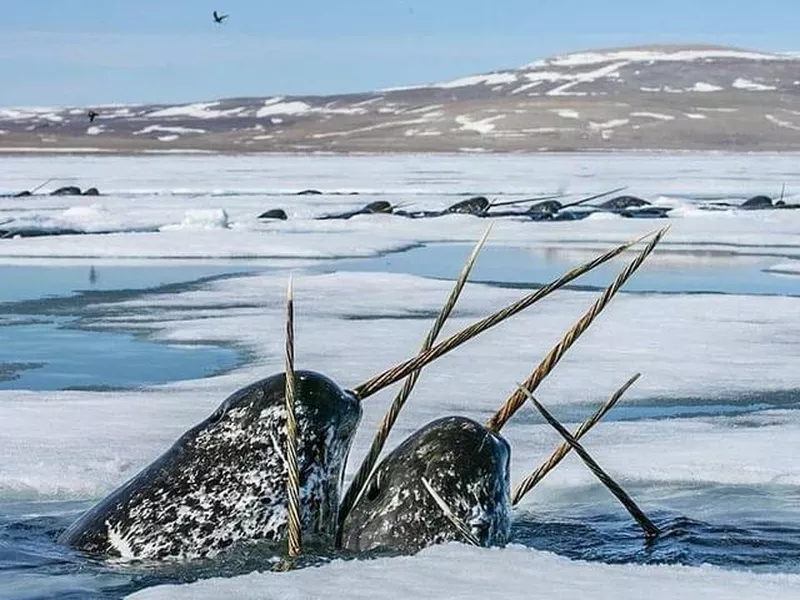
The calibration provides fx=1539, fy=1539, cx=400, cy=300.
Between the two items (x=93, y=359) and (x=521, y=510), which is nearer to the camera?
(x=521, y=510)

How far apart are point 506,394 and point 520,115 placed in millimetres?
89989

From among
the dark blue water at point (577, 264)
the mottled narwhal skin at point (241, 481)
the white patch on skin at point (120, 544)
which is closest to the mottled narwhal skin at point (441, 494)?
the mottled narwhal skin at point (241, 481)

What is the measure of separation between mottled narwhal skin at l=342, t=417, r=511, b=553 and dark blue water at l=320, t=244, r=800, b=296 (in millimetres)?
9286

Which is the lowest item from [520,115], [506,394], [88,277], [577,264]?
[520,115]

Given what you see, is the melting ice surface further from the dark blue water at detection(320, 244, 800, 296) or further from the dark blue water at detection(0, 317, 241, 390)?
the dark blue water at detection(0, 317, 241, 390)

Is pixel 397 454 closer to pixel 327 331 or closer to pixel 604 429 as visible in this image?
pixel 604 429

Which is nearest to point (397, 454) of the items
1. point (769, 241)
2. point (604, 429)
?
point (604, 429)

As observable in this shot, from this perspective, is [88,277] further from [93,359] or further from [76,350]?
[93,359]

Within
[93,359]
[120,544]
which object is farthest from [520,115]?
[120,544]

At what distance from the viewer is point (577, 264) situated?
1614cm

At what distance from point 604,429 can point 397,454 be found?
2519 mm

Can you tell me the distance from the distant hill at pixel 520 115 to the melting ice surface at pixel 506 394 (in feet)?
204

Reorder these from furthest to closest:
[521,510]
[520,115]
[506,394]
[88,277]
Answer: [520,115]
[88,277]
[506,394]
[521,510]

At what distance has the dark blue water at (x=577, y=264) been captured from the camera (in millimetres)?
14001
